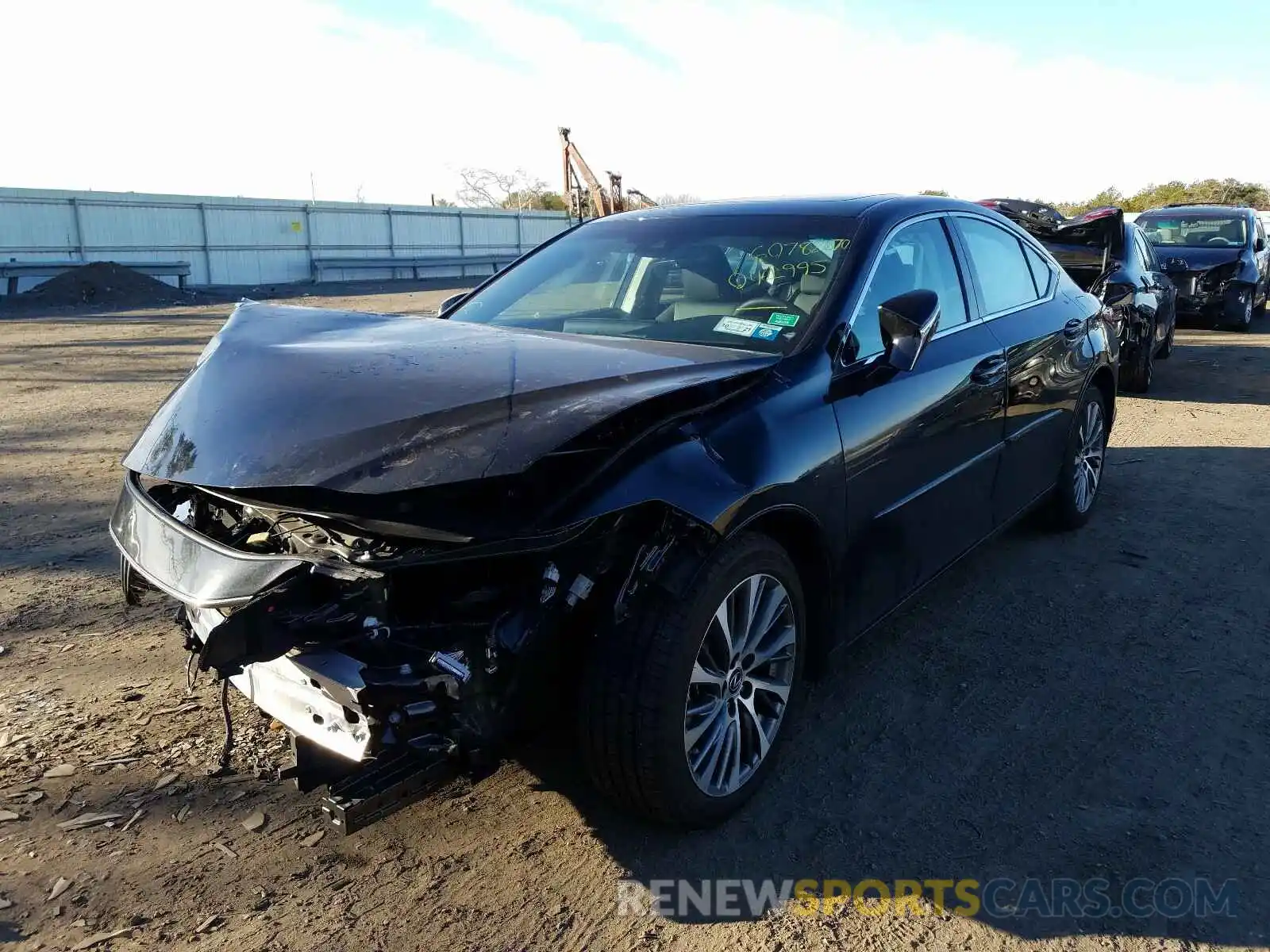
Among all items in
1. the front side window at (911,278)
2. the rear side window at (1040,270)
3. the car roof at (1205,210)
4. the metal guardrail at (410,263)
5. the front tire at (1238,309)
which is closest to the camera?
the front side window at (911,278)

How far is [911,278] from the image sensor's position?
11.8ft

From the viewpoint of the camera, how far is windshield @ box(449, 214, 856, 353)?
3.29 metres

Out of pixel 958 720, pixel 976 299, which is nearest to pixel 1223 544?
pixel 976 299

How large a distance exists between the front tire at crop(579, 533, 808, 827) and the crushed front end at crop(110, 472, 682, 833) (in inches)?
5.3

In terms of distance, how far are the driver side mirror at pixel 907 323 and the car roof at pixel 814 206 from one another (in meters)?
0.64

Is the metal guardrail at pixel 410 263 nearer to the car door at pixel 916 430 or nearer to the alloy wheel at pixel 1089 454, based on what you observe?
the alloy wheel at pixel 1089 454

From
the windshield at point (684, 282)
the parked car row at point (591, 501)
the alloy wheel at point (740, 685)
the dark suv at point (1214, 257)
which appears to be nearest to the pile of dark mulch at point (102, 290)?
the dark suv at point (1214, 257)

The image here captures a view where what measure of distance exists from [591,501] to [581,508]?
0.11 feet

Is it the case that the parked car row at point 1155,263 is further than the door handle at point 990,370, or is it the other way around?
the parked car row at point 1155,263

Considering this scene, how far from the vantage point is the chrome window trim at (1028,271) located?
4102mm

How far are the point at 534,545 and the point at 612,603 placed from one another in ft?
1.10

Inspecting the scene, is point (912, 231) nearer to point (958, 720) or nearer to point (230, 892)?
point (958, 720)

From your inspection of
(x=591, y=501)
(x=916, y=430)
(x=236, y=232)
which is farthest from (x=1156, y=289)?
(x=236, y=232)

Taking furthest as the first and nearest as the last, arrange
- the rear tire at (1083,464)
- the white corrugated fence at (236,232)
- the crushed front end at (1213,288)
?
the white corrugated fence at (236,232), the crushed front end at (1213,288), the rear tire at (1083,464)
